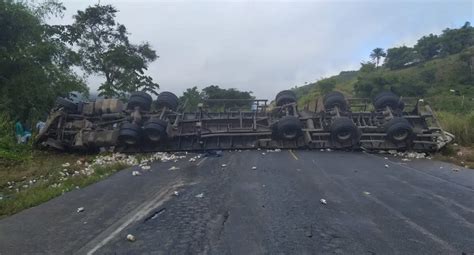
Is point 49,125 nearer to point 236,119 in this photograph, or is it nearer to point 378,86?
point 236,119

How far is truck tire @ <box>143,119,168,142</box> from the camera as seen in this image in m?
13.0

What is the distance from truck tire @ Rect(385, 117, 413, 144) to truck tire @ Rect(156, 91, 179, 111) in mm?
7659

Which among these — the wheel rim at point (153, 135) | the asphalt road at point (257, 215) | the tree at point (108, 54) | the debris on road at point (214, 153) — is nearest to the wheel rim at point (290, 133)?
the debris on road at point (214, 153)

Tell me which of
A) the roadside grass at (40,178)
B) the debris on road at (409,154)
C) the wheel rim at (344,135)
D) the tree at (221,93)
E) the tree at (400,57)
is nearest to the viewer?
the roadside grass at (40,178)

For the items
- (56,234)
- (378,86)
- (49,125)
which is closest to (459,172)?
(56,234)

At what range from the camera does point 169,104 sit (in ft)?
49.9

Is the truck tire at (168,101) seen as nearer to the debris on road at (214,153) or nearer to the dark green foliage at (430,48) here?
the debris on road at (214,153)

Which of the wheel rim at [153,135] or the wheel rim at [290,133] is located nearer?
the wheel rim at [153,135]

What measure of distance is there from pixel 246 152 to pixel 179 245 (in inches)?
338

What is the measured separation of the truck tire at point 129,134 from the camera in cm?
1280

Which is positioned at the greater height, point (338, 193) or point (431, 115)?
point (431, 115)

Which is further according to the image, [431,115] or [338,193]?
[431,115]

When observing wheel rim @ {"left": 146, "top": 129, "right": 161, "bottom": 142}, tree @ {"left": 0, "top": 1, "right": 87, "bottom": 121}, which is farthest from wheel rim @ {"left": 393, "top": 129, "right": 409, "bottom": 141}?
tree @ {"left": 0, "top": 1, "right": 87, "bottom": 121}

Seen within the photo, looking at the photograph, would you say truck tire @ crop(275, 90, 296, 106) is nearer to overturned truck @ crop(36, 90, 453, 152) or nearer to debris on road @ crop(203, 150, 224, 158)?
overturned truck @ crop(36, 90, 453, 152)
